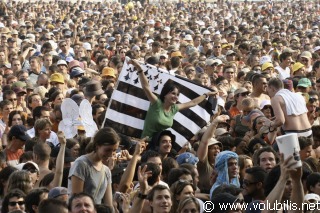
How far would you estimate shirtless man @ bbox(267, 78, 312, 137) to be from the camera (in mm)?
11867

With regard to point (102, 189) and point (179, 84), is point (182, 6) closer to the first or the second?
point (179, 84)

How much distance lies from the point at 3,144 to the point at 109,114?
1210mm

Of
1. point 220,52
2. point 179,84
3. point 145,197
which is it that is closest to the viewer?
point 145,197

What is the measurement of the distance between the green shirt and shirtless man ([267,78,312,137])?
107 centimetres

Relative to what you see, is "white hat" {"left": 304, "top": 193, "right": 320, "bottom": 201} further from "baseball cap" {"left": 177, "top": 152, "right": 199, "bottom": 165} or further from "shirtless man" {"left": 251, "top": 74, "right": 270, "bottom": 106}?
"shirtless man" {"left": 251, "top": 74, "right": 270, "bottom": 106}

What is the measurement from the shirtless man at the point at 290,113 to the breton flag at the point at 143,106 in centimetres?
86

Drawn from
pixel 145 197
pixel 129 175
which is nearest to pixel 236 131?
pixel 129 175

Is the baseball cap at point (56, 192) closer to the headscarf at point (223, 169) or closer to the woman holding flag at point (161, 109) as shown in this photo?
the headscarf at point (223, 169)

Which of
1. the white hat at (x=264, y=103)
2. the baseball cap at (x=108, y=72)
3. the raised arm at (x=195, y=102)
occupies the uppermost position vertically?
the raised arm at (x=195, y=102)

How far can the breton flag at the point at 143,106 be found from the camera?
1207 cm

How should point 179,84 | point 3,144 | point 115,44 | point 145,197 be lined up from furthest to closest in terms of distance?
point 115,44
point 179,84
point 3,144
point 145,197

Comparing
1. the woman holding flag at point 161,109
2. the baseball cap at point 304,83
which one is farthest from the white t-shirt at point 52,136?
the baseball cap at point 304,83

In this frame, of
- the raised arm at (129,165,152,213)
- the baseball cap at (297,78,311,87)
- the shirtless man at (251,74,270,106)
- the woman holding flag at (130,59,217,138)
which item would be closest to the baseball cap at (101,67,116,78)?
the baseball cap at (297,78,311,87)

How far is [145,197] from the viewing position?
8.34 meters
